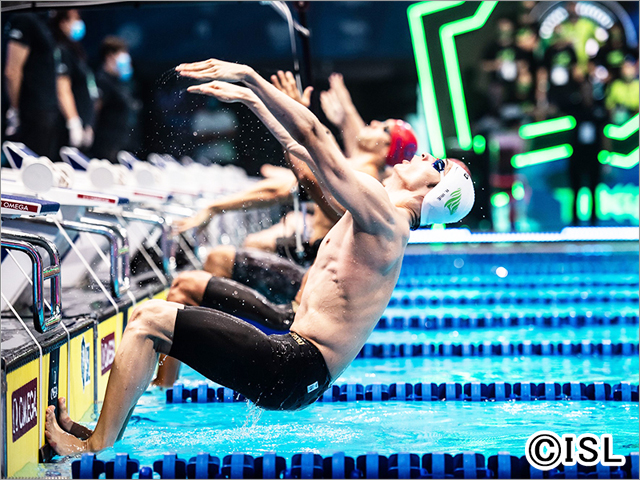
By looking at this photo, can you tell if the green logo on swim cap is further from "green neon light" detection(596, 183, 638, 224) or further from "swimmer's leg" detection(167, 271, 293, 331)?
"green neon light" detection(596, 183, 638, 224)

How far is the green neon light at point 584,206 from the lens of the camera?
1198 centimetres

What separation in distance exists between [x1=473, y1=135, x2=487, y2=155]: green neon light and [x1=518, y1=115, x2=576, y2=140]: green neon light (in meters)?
0.89

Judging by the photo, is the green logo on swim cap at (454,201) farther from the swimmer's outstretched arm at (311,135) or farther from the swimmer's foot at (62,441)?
the swimmer's foot at (62,441)

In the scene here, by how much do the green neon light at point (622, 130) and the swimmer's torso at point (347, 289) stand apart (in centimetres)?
1013

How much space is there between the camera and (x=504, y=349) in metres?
5.30

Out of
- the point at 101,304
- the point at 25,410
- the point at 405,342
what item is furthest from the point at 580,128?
the point at 25,410

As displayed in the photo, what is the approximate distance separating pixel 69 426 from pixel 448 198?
1.63m

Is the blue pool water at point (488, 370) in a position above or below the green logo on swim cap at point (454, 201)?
below

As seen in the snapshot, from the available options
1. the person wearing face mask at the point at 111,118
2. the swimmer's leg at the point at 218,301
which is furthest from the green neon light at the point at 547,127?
the swimmer's leg at the point at 218,301

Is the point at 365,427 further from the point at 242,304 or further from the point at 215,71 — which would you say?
the point at 215,71

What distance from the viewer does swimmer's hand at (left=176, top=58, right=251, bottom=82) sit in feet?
8.59

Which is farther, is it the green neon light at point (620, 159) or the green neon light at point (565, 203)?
the green neon light at point (565, 203)

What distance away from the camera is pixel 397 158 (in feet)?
13.9

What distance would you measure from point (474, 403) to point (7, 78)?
15.5ft
